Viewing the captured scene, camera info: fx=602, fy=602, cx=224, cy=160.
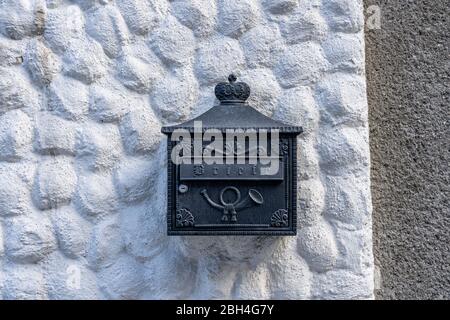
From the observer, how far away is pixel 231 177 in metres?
1.95

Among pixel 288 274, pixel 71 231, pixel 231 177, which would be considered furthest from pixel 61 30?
pixel 288 274

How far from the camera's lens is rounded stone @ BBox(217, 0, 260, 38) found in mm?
2221

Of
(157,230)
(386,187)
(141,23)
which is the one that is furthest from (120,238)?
(386,187)

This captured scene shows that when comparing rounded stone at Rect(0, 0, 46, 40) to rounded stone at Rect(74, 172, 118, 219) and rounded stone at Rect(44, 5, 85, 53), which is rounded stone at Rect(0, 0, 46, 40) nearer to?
rounded stone at Rect(44, 5, 85, 53)

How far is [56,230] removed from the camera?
219cm

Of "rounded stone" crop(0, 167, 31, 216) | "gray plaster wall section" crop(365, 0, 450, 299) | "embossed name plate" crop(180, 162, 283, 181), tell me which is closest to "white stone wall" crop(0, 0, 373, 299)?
"rounded stone" crop(0, 167, 31, 216)

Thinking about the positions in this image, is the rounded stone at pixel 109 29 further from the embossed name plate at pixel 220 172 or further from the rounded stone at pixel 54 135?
the embossed name plate at pixel 220 172

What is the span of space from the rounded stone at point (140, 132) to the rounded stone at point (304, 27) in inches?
23.2

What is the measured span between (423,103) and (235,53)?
736mm

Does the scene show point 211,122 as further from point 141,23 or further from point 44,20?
point 44,20

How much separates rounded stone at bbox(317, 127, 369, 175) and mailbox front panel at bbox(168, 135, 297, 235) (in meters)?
0.24

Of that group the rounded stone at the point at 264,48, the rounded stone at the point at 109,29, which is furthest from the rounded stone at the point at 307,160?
the rounded stone at the point at 109,29

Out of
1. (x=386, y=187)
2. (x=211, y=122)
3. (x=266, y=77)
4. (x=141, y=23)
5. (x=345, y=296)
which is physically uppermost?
(x=141, y=23)

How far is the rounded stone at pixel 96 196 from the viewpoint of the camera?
219cm
